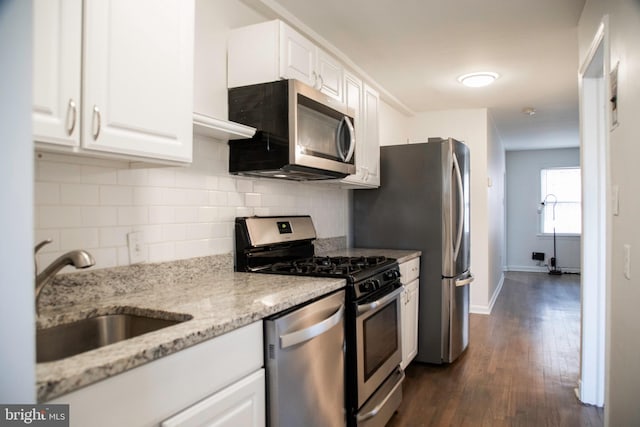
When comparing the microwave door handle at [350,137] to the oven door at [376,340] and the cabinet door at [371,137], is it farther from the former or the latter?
the oven door at [376,340]

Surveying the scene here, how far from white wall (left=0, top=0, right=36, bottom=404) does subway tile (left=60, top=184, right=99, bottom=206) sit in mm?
881

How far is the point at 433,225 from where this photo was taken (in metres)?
3.40

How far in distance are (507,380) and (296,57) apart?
8.93 feet

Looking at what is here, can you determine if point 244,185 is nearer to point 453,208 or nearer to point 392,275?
point 392,275

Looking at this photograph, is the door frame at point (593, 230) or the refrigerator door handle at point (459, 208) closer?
the door frame at point (593, 230)

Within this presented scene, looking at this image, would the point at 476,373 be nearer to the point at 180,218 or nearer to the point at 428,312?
the point at 428,312

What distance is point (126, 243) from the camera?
65.3 inches

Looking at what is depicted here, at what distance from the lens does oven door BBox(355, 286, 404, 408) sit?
204cm

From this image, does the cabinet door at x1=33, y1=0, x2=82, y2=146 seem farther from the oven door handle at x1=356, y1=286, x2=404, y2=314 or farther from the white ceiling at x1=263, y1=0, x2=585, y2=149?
the white ceiling at x1=263, y1=0, x2=585, y2=149

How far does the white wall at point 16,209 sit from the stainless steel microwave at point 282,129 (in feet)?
4.69

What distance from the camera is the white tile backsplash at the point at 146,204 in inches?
55.5

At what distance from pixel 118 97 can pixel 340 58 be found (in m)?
2.41

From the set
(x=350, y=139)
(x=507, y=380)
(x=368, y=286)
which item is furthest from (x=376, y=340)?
(x=507, y=380)

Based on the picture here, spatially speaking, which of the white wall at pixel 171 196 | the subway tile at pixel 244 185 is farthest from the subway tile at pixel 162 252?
the subway tile at pixel 244 185
